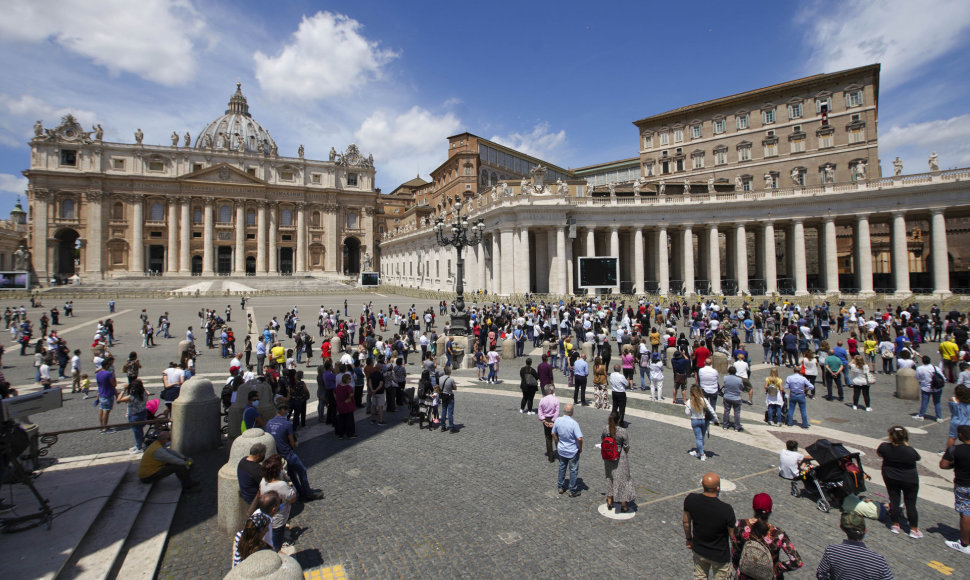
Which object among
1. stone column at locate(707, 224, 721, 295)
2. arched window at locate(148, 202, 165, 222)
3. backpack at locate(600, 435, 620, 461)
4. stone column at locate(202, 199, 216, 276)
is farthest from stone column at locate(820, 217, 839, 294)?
arched window at locate(148, 202, 165, 222)

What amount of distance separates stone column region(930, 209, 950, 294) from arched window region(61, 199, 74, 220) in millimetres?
97459

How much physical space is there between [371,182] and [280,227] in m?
17.8

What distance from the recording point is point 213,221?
70062 mm

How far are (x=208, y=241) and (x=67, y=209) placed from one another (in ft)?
61.0

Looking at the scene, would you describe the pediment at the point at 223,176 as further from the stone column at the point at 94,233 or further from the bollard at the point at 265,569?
the bollard at the point at 265,569

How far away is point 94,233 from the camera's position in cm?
6438

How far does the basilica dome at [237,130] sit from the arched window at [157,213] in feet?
82.9

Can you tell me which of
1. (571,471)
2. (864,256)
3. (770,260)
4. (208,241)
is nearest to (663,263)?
(770,260)

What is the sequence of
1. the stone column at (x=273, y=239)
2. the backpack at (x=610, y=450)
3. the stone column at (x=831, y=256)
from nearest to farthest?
the backpack at (x=610, y=450) → the stone column at (x=831, y=256) → the stone column at (x=273, y=239)

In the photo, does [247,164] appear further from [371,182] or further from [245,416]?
[245,416]

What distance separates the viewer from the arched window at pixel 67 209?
6412 cm

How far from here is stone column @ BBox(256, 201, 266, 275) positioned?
72.1m

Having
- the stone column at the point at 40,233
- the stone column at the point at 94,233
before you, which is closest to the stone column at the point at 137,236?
the stone column at the point at 94,233

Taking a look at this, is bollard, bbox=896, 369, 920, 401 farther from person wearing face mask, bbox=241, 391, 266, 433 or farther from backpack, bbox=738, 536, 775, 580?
person wearing face mask, bbox=241, 391, 266, 433
